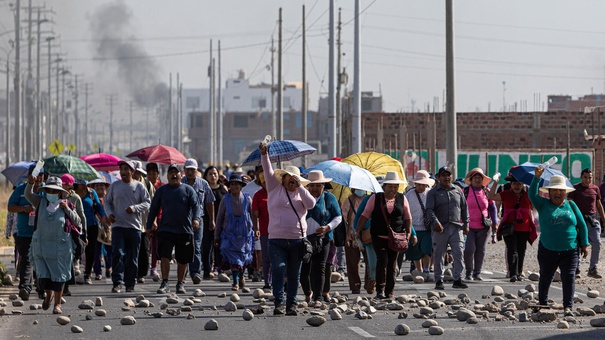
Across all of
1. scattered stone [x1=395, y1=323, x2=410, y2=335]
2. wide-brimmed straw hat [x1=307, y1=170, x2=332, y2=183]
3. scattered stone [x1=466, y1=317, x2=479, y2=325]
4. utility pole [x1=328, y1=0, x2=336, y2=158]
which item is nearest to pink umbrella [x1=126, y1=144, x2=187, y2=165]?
wide-brimmed straw hat [x1=307, y1=170, x2=332, y2=183]

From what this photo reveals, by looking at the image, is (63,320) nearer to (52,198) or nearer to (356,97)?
(52,198)

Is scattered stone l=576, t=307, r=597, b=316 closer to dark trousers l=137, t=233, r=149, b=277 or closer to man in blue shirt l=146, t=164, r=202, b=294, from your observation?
man in blue shirt l=146, t=164, r=202, b=294

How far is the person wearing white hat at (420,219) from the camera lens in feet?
65.2

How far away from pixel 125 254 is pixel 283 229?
4.06 meters

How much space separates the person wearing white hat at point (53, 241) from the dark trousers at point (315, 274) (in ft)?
9.23

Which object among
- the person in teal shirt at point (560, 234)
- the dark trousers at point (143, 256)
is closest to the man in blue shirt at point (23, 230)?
the dark trousers at point (143, 256)

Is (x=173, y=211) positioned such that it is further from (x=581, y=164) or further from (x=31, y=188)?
(x=581, y=164)

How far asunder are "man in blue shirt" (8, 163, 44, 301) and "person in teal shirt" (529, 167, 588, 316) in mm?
6464

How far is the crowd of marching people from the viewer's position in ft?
51.3

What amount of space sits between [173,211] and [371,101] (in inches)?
4076

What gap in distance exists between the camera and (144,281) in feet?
67.9

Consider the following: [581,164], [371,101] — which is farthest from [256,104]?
[581,164]

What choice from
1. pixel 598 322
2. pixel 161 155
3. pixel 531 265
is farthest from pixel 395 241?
pixel 161 155

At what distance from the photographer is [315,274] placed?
16.7 m
